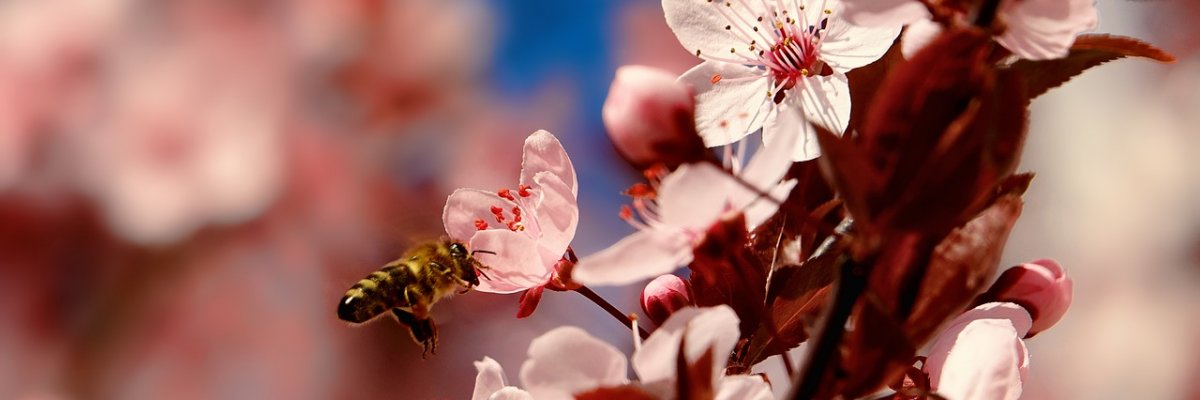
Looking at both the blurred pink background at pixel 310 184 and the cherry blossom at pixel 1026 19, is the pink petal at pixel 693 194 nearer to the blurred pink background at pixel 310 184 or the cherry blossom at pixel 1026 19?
the cherry blossom at pixel 1026 19

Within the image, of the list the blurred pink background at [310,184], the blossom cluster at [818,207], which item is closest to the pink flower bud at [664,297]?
the blossom cluster at [818,207]

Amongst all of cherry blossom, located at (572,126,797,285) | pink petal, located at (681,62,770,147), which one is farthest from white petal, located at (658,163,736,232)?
pink petal, located at (681,62,770,147)

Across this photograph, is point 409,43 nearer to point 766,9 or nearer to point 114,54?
point 114,54

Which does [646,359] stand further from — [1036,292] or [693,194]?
[1036,292]

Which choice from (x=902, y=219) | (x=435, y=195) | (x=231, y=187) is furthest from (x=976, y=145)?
(x=231, y=187)

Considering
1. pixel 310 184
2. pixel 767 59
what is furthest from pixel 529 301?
pixel 310 184

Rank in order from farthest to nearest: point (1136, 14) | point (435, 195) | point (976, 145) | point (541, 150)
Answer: point (435, 195), point (1136, 14), point (541, 150), point (976, 145)
